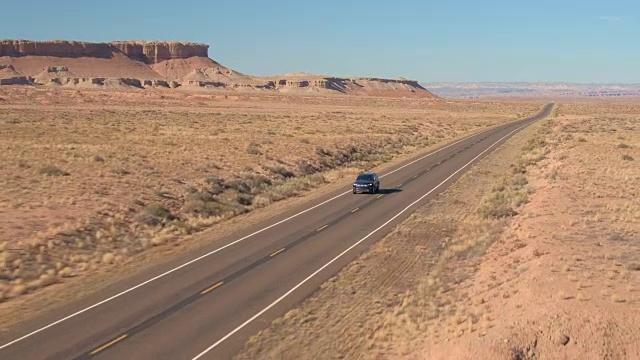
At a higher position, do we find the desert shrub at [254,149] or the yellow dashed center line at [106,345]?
the desert shrub at [254,149]

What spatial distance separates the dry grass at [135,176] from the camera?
1097 inches

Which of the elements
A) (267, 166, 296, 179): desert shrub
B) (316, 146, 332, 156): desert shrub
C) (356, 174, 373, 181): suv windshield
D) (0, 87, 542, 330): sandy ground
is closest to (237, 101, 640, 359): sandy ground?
(356, 174, 373, 181): suv windshield

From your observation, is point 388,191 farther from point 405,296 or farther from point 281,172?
point 405,296

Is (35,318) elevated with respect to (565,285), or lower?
lower

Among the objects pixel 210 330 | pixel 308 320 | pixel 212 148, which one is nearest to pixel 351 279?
pixel 308 320

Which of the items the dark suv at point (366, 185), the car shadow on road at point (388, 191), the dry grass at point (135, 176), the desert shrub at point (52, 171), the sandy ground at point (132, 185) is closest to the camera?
the sandy ground at point (132, 185)

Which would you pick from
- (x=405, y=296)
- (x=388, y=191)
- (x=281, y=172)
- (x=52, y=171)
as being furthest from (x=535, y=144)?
(x=405, y=296)

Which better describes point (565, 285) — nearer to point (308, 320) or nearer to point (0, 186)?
point (308, 320)

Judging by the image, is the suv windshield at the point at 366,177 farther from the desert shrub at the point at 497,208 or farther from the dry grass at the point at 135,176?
the desert shrub at the point at 497,208

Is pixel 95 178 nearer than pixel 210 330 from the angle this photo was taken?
No

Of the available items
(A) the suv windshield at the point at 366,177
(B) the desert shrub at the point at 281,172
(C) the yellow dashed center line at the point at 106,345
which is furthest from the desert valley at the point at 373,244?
(C) the yellow dashed center line at the point at 106,345

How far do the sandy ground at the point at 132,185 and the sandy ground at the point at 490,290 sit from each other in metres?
9.22

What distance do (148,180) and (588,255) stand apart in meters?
29.9

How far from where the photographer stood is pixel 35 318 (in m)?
19.3
